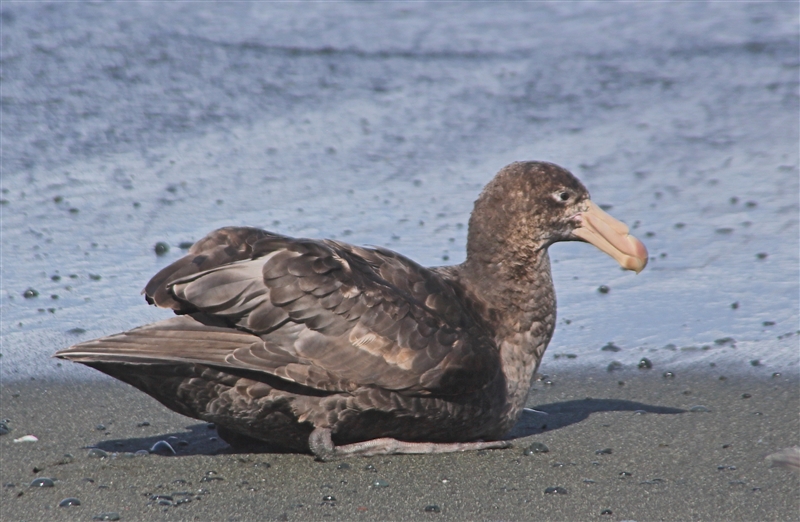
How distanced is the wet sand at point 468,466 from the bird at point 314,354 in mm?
154

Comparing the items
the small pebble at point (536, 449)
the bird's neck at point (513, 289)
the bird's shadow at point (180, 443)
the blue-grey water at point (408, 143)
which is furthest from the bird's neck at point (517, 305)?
the bird's shadow at point (180, 443)

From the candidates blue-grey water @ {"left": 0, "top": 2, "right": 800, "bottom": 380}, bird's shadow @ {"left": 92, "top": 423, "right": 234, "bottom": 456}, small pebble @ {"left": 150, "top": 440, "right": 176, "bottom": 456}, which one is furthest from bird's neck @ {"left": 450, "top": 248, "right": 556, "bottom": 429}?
small pebble @ {"left": 150, "top": 440, "right": 176, "bottom": 456}

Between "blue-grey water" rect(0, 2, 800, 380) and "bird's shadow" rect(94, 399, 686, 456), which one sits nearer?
"bird's shadow" rect(94, 399, 686, 456)

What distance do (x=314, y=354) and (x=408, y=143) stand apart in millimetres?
5218

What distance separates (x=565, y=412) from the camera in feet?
18.1

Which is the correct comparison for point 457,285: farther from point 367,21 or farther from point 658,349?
point 367,21

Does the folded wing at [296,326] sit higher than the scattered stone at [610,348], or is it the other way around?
the folded wing at [296,326]

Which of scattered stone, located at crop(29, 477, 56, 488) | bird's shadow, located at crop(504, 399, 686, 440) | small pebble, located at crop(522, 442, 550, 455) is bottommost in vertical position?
bird's shadow, located at crop(504, 399, 686, 440)

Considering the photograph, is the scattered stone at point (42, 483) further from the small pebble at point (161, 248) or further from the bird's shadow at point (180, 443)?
the small pebble at point (161, 248)

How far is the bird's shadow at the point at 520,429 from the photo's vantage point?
5000mm

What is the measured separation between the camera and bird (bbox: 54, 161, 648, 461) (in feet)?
15.3

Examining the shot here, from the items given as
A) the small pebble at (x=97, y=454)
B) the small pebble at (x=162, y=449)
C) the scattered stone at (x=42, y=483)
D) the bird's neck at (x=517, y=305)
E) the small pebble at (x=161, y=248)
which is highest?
the bird's neck at (x=517, y=305)

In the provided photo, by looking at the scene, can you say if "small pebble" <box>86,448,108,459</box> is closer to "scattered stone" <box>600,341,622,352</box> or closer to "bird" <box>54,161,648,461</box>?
"bird" <box>54,161,648,461</box>

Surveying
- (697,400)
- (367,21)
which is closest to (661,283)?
(697,400)
